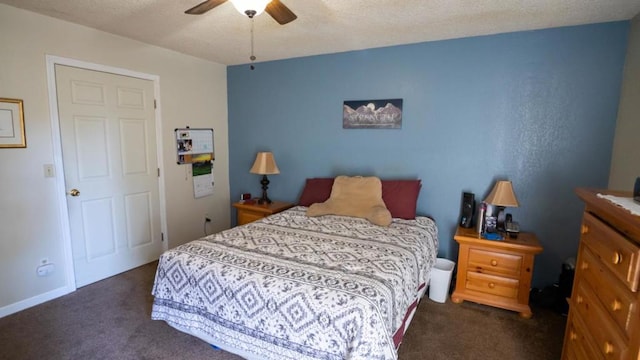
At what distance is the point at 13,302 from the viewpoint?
246 cm

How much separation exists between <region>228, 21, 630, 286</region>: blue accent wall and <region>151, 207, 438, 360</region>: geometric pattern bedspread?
1028 mm

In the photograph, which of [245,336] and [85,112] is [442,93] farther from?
[85,112]

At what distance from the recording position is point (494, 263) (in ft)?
8.42

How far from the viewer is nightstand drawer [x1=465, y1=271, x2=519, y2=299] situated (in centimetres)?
253

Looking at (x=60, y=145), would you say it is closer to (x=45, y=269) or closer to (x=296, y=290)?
(x=45, y=269)

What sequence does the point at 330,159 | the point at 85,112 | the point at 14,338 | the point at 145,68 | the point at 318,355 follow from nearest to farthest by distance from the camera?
the point at 318,355
the point at 14,338
the point at 85,112
the point at 145,68
the point at 330,159

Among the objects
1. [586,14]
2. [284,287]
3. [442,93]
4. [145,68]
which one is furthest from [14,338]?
[586,14]

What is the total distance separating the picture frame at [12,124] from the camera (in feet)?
7.58

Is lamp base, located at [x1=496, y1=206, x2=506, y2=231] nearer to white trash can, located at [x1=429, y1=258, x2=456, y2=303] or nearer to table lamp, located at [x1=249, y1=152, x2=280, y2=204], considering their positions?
white trash can, located at [x1=429, y1=258, x2=456, y2=303]

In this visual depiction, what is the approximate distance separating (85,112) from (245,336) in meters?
2.44

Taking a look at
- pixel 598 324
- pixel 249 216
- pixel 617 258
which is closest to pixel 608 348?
pixel 598 324

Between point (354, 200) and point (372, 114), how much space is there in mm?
954

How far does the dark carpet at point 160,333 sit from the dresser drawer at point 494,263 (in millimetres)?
319

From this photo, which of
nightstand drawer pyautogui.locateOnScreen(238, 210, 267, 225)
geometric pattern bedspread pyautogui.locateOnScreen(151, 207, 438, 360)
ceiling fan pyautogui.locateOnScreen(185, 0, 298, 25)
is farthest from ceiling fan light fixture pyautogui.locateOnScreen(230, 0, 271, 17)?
nightstand drawer pyautogui.locateOnScreen(238, 210, 267, 225)
